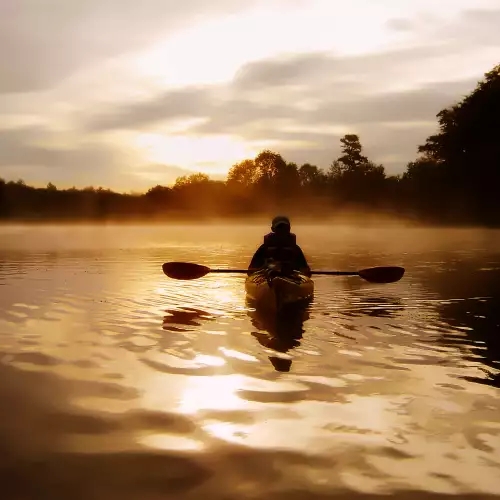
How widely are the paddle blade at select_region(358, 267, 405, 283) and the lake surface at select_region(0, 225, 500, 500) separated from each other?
187cm

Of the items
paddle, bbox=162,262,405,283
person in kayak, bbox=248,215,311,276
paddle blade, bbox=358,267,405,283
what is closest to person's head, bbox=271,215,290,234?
person in kayak, bbox=248,215,311,276

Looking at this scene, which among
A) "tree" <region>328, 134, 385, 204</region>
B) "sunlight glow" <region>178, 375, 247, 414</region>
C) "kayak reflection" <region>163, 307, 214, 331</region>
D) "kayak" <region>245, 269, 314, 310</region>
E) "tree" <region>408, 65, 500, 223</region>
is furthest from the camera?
"tree" <region>328, 134, 385, 204</region>

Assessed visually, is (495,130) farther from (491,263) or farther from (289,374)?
(289,374)

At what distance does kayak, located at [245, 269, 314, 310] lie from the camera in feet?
35.1

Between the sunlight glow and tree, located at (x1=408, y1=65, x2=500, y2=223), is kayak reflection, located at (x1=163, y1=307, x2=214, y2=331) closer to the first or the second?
the sunlight glow

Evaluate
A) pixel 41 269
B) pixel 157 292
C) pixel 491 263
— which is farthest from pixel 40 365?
pixel 491 263

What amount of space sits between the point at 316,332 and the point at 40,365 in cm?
396

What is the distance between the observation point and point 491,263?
70.5 ft

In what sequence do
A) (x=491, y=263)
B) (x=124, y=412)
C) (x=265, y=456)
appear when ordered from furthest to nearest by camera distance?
(x=491, y=263)
(x=124, y=412)
(x=265, y=456)

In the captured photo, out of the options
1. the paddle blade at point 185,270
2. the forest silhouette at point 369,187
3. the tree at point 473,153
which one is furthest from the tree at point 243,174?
the paddle blade at point 185,270

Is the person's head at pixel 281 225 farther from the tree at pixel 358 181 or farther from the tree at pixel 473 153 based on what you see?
the tree at pixel 358 181

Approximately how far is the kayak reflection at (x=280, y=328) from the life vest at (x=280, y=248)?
3.56 ft

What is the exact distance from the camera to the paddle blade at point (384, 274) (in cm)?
1386

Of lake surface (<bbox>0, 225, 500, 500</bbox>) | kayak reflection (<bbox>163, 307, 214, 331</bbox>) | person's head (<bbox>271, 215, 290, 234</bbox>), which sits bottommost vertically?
lake surface (<bbox>0, 225, 500, 500</bbox>)
